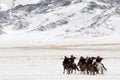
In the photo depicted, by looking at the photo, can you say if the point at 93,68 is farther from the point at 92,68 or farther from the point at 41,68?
the point at 41,68

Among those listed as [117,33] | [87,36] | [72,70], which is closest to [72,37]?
[87,36]

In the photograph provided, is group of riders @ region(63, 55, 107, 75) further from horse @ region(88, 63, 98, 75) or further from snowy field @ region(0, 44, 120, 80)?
snowy field @ region(0, 44, 120, 80)

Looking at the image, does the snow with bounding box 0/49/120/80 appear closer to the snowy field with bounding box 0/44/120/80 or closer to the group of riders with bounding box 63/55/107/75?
the snowy field with bounding box 0/44/120/80

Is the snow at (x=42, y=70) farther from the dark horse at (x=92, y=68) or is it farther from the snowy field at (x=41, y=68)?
the dark horse at (x=92, y=68)

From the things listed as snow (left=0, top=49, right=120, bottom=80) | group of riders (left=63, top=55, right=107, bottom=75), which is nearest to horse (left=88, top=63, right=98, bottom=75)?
group of riders (left=63, top=55, right=107, bottom=75)

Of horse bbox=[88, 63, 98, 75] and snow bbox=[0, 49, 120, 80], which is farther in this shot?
horse bbox=[88, 63, 98, 75]

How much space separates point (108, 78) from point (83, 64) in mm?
3567

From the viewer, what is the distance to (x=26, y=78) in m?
24.8

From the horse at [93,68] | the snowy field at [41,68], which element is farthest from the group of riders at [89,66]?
the snowy field at [41,68]

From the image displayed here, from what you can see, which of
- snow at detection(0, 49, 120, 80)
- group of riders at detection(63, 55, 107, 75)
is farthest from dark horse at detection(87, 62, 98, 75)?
snow at detection(0, 49, 120, 80)

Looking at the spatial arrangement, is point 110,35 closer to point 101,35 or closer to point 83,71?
point 101,35

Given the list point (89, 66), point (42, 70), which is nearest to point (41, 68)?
point (42, 70)

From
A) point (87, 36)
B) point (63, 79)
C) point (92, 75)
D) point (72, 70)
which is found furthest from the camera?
point (87, 36)

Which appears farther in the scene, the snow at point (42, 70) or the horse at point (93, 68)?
the horse at point (93, 68)
